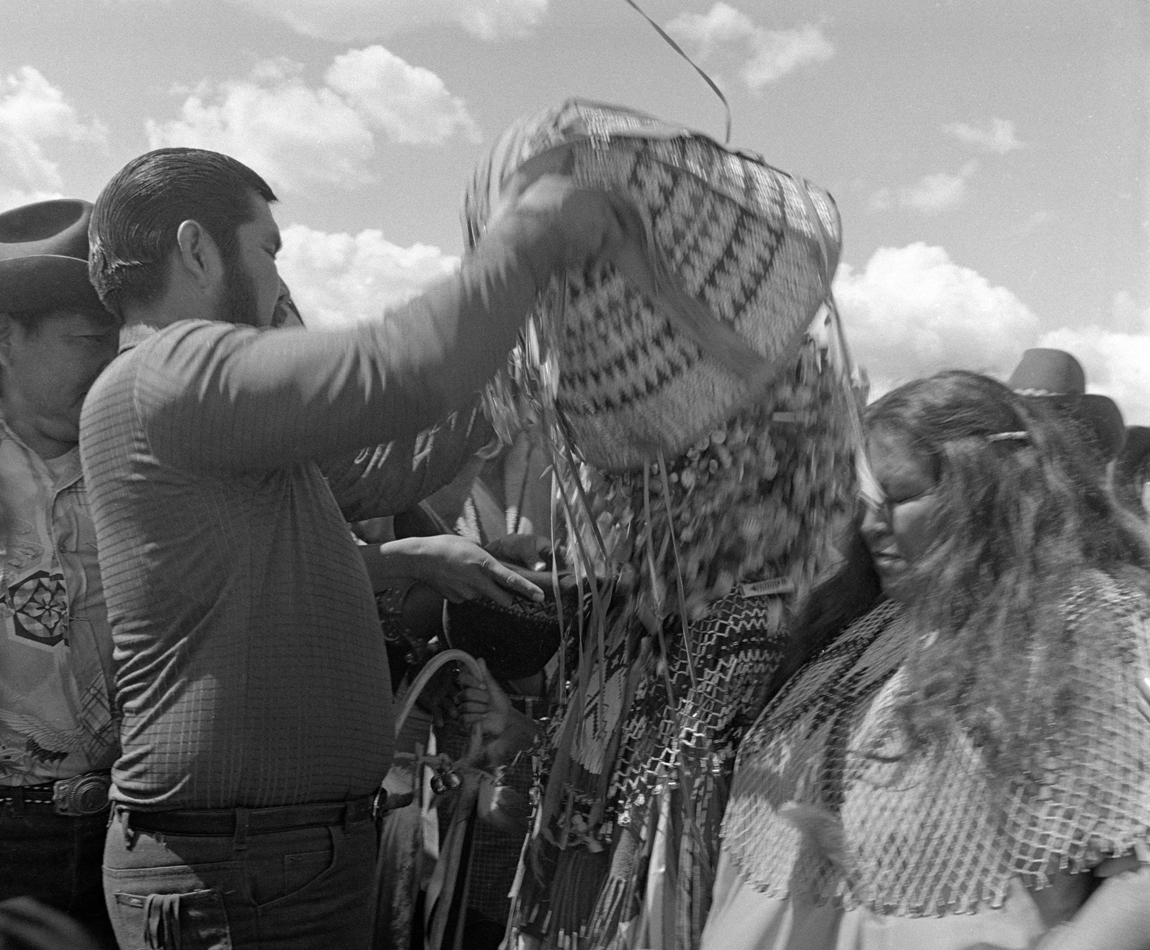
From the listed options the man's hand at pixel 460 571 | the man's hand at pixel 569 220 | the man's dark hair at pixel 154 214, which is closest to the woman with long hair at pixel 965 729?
the man's hand at pixel 569 220

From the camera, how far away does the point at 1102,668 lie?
1214 mm

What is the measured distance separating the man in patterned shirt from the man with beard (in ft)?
1.34

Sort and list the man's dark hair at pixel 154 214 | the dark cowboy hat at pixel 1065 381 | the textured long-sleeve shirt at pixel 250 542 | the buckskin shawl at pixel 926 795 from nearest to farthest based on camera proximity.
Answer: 1. the buckskin shawl at pixel 926 795
2. the textured long-sleeve shirt at pixel 250 542
3. the man's dark hair at pixel 154 214
4. the dark cowboy hat at pixel 1065 381

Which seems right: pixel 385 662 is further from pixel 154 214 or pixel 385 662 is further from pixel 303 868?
pixel 154 214

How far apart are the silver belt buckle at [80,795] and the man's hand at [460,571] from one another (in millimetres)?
576

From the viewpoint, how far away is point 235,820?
1.47m

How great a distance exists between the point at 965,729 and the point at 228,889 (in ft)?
2.78

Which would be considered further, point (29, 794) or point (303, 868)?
point (29, 794)

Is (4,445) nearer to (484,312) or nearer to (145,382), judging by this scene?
(145,382)

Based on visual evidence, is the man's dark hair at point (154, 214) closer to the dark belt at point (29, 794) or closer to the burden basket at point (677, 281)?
the burden basket at point (677, 281)

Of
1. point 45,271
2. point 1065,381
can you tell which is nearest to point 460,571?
point 45,271

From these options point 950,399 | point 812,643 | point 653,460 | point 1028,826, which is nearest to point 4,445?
point 653,460

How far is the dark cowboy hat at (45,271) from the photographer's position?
6.63 feet

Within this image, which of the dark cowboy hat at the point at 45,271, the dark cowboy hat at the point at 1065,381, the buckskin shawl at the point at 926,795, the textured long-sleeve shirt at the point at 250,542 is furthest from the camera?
the dark cowboy hat at the point at 1065,381
